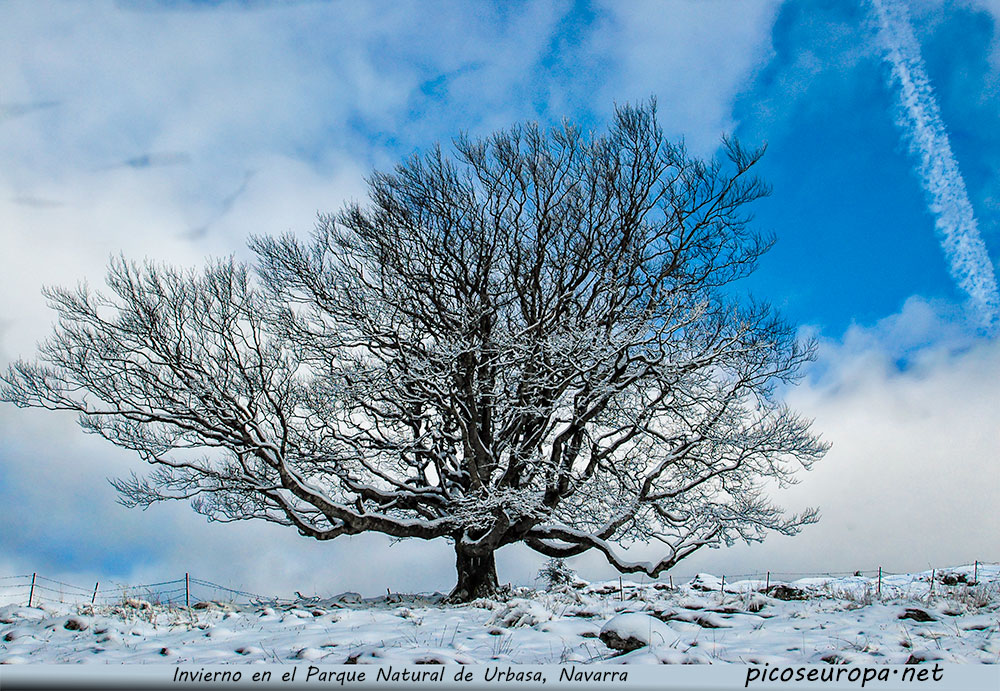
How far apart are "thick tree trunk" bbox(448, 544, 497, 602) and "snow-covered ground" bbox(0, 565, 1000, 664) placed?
2505 mm

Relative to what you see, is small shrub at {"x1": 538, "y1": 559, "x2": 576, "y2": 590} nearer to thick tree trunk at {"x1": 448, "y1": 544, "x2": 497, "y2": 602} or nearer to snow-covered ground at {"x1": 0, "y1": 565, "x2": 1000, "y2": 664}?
thick tree trunk at {"x1": 448, "y1": 544, "x2": 497, "y2": 602}

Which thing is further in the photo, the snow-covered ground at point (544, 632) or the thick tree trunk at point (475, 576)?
the thick tree trunk at point (475, 576)

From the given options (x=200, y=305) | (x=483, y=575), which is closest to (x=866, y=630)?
(x=483, y=575)

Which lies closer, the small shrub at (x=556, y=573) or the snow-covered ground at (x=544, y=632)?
the snow-covered ground at (x=544, y=632)

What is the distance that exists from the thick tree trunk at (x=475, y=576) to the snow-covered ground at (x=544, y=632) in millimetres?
2505

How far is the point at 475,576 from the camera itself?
40.8ft

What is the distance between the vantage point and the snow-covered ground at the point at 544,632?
552cm

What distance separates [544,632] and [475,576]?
20.1ft

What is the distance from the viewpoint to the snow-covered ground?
217 inches

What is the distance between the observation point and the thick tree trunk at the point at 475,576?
40.2 ft

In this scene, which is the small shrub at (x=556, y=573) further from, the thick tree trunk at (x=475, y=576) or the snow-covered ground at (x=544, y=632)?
the snow-covered ground at (x=544, y=632)

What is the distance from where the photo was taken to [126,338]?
37.8ft

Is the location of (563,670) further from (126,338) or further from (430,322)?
(126,338)

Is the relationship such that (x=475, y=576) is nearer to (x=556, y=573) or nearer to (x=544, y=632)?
(x=556, y=573)
